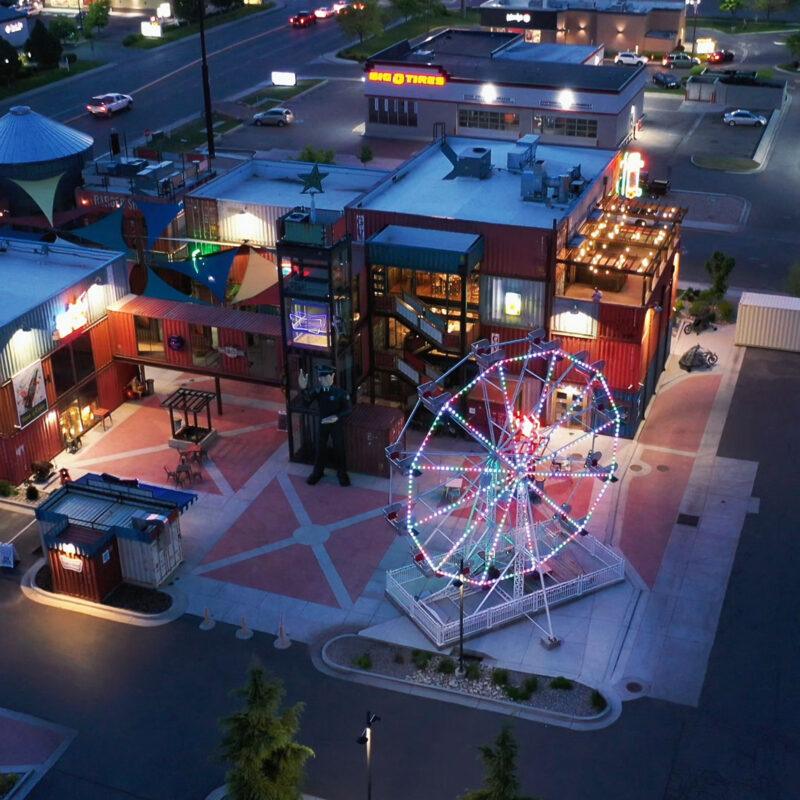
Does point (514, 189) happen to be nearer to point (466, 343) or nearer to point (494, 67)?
point (466, 343)

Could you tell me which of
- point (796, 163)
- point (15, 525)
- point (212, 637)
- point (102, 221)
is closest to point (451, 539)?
point (212, 637)

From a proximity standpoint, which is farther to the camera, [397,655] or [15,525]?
[15,525]

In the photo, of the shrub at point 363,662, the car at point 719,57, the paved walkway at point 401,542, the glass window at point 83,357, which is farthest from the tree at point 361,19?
the shrub at point 363,662

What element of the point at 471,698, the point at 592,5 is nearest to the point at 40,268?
the point at 471,698

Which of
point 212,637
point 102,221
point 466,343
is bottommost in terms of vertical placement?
point 212,637

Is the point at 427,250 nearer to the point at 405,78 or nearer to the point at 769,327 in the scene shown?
the point at 769,327

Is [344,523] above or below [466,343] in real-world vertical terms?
below
